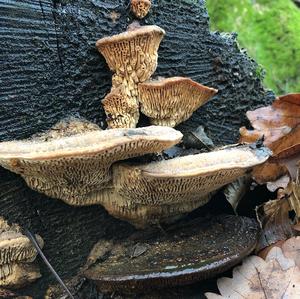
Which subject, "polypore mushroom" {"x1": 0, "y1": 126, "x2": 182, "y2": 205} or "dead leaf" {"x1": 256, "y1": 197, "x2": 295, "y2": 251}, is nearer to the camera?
"polypore mushroom" {"x1": 0, "y1": 126, "x2": 182, "y2": 205}

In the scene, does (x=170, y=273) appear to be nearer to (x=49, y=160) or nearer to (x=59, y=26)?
(x=49, y=160)

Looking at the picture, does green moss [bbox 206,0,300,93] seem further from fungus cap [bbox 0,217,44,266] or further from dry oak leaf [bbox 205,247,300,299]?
fungus cap [bbox 0,217,44,266]

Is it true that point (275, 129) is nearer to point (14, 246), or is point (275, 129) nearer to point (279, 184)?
point (279, 184)

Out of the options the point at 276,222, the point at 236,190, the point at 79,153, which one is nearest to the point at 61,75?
the point at 79,153

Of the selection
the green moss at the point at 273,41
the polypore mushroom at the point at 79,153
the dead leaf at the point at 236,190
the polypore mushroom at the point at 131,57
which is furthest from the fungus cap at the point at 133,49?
the green moss at the point at 273,41

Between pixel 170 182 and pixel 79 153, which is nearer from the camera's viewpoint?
pixel 79 153

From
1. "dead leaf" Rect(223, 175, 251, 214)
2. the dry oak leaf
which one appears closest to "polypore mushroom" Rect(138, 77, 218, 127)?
"dead leaf" Rect(223, 175, 251, 214)

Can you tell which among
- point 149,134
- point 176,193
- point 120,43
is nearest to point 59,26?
point 120,43
